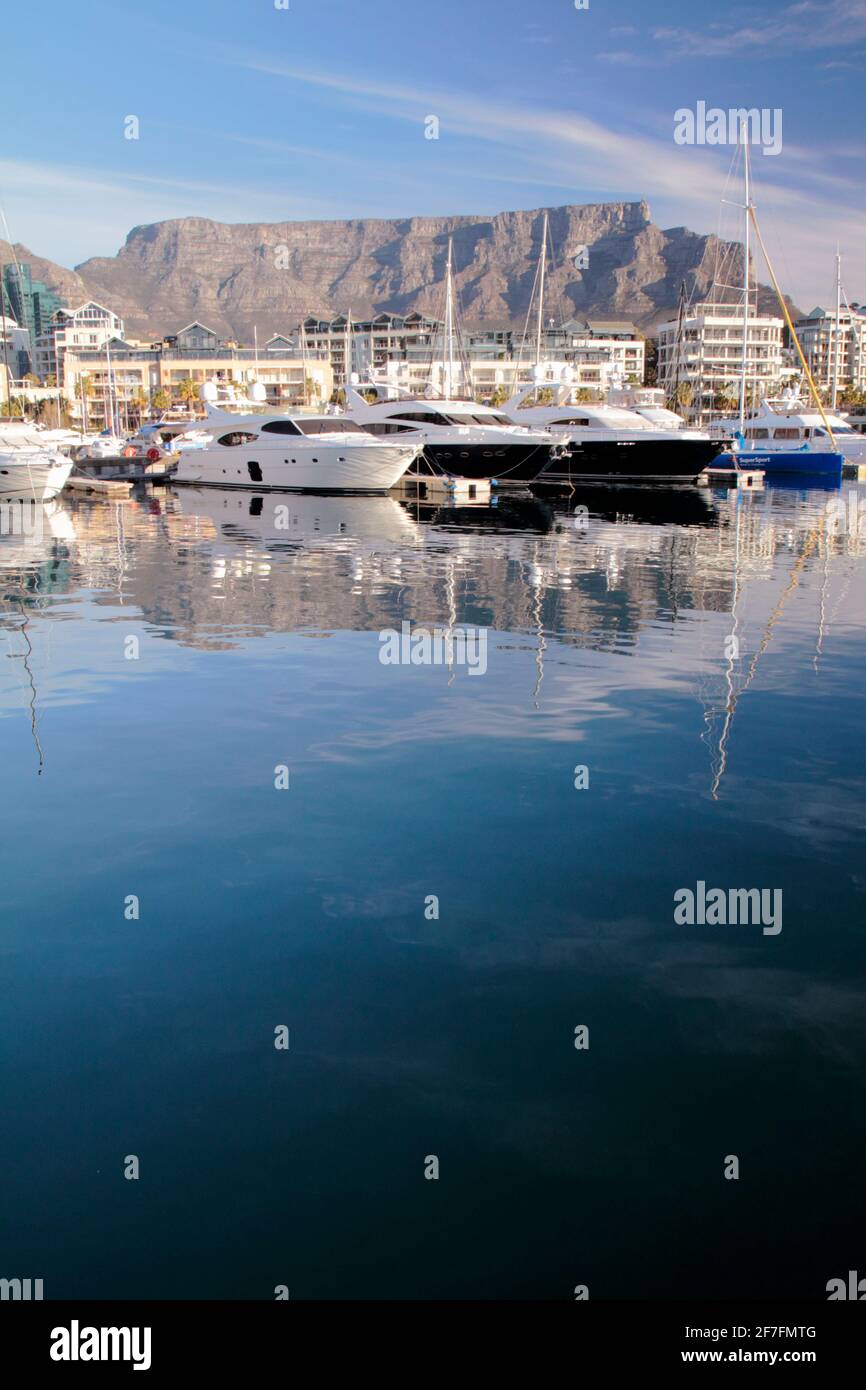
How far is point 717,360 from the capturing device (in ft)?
521

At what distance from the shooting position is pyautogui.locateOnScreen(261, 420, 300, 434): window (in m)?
44.1

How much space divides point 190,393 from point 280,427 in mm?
112025

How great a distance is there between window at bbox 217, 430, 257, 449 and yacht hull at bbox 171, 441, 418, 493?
310 mm

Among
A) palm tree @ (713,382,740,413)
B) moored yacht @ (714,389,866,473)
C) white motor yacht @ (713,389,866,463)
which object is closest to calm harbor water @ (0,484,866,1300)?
moored yacht @ (714,389,866,473)

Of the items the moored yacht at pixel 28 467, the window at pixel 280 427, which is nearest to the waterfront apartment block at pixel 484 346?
the window at pixel 280 427

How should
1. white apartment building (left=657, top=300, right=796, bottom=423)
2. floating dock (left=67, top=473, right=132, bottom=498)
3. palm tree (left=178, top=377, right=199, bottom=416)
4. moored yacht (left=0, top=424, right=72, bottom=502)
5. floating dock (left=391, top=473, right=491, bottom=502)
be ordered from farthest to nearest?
white apartment building (left=657, top=300, right=796, bottom=423), palm tree (left=178, top=377, right=199, bottom=416), floating dock (left=67, top=473, right=132, bottom=498), floating dock (left=391, top=473, right=491, bottom=502), moored yacht (left=0, top=424, right=72, bottom=502)

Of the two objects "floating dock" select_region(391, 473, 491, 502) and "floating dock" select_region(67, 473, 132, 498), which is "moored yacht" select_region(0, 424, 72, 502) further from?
"floating dock" select_region(391, 473, 491, 502)

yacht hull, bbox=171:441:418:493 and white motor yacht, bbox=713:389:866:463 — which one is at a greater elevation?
white motor yacht, bbox=713:389:866:463

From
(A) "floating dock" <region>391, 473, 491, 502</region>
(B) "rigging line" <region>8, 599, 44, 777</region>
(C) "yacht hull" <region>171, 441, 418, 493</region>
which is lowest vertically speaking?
(B) "rigging line" <region>8, 599, 44, 777</region>

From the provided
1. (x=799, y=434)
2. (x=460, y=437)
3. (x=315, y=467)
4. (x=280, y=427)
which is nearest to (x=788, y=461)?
(x=799, y=434)

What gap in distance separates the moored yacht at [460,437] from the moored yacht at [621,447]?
156 inches

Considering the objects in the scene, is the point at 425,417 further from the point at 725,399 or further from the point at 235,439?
the point at 725,399

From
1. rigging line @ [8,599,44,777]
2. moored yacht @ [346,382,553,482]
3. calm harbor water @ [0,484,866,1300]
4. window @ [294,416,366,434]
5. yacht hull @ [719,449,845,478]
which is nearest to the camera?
calm harbor water @ [0,484,866,1300]
